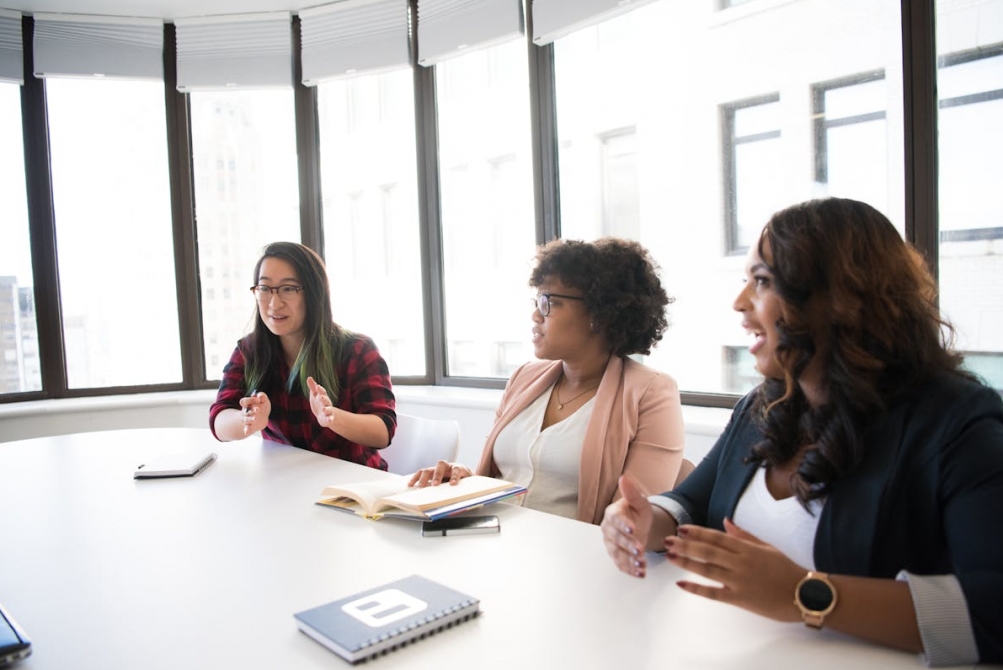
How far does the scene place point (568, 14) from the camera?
10.8 ft

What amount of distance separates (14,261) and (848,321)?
15.3 feet

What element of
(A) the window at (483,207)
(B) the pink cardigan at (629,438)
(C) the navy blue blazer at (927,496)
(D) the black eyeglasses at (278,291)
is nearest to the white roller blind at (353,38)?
(A) the window at (483,207)

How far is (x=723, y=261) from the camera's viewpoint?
3.06 metres

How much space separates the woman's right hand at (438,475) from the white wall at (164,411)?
1.62m

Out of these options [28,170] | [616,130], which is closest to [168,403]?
[28,170]

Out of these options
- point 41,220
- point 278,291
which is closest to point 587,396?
point 278,291

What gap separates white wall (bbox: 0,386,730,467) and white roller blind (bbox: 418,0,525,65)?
189 centimetres


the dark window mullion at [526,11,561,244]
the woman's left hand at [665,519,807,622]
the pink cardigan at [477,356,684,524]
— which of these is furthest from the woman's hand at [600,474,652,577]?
the dark window mullion at [526,11,561,244]

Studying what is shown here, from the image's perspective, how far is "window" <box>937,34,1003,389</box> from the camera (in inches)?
89.2

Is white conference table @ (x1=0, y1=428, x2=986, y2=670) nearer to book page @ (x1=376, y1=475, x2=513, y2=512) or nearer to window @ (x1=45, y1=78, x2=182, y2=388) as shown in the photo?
book page @ (x1=376, y1=475, x2=513, y2=512)

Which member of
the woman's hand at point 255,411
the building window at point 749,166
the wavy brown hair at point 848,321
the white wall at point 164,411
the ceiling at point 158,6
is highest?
the ceiling at point 158,6

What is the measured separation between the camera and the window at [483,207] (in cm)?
387

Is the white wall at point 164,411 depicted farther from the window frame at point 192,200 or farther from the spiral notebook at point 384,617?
the spiral notebook at point 384,617

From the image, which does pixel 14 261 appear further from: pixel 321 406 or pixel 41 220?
pixel 321 406
